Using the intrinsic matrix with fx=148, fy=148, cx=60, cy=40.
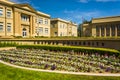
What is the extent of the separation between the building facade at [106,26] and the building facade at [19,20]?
2092 cm

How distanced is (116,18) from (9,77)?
2041 inches

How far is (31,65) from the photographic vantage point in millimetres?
12125

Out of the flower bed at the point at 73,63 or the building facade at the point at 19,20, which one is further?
the building facade at the point at 19,20

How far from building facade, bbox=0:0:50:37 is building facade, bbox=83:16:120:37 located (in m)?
20.9

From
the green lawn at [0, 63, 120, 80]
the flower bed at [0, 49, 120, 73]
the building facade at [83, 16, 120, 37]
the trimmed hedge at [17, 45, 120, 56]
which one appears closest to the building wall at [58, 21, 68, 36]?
the building facade at [83, 16, 120, 37]

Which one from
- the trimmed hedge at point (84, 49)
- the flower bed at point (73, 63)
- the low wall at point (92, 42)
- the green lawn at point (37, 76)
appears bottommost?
the green lawn at point (37, 76)

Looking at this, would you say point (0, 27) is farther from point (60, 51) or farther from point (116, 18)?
point (116, 18)

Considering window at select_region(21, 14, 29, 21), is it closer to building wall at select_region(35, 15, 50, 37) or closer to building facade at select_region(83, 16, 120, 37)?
building wall at select_region(35, 15, 50, 37)

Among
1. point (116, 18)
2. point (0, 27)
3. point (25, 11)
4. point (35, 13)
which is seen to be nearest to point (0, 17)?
point (0, 27)

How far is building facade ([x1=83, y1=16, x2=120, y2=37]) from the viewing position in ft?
179

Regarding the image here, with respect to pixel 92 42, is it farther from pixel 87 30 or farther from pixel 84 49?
pixel 87 30

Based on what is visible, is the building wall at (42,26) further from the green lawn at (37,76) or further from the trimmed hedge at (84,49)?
the green lawn at (37,76)

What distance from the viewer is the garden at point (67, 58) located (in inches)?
466

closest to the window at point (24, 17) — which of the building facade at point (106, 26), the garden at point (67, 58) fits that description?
the garden at point (67, 58)
